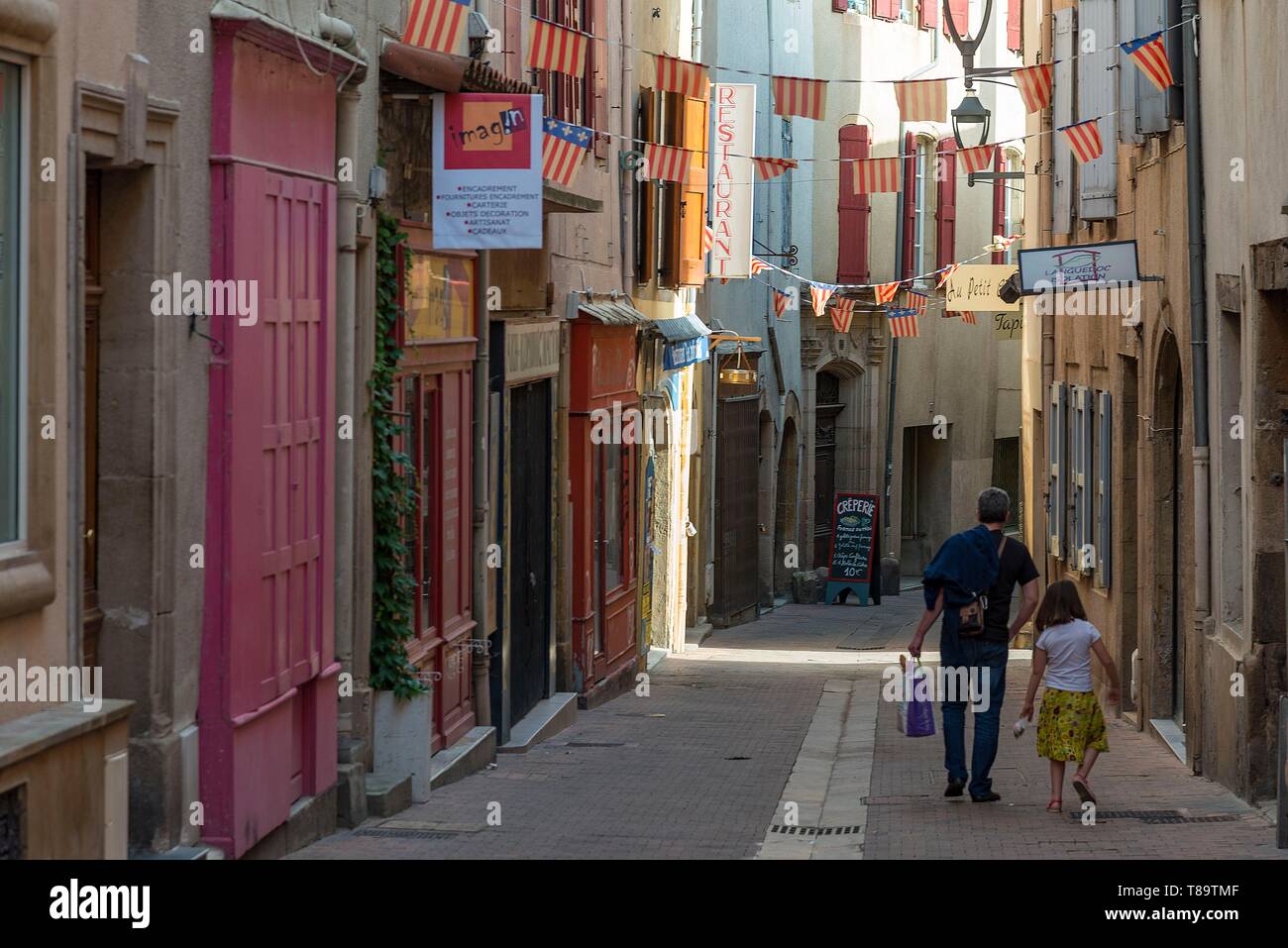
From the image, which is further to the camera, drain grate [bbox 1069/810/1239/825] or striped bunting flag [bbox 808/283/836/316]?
Result: striped bunting flag [bbox 808/283/836/316]

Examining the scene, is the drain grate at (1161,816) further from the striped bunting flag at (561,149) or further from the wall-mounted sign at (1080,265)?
the striped bunting flag at (561,149)

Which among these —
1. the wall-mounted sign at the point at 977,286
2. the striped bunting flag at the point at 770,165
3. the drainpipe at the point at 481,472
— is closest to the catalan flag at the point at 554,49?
the drainpipe at the point at 481,472

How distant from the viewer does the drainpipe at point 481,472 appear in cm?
1266

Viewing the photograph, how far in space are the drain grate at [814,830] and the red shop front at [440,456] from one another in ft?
7.70

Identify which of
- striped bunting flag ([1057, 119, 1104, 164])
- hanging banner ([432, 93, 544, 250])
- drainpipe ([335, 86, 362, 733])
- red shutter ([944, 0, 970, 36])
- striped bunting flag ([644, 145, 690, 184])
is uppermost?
red shutter ([944, 0, 970, 36])

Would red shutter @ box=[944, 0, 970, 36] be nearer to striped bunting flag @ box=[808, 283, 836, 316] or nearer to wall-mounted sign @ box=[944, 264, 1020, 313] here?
striped bunting flag @ box=[808, 283, 836, 316]

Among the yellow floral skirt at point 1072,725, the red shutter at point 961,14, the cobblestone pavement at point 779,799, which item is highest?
the red shutter at point 961,14

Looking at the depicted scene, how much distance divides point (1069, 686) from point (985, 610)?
2.04ft

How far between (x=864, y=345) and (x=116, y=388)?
26.0 metres

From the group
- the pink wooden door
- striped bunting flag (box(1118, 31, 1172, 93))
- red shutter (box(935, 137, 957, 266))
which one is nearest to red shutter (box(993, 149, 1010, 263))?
red shutter (box(935, 137, 957, 266))

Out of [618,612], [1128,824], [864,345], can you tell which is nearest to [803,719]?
[618,612]

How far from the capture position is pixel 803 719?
15992 millimetres

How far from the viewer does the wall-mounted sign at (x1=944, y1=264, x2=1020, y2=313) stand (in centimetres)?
2377

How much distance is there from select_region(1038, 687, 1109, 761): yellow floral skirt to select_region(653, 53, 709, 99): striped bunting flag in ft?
28.6
